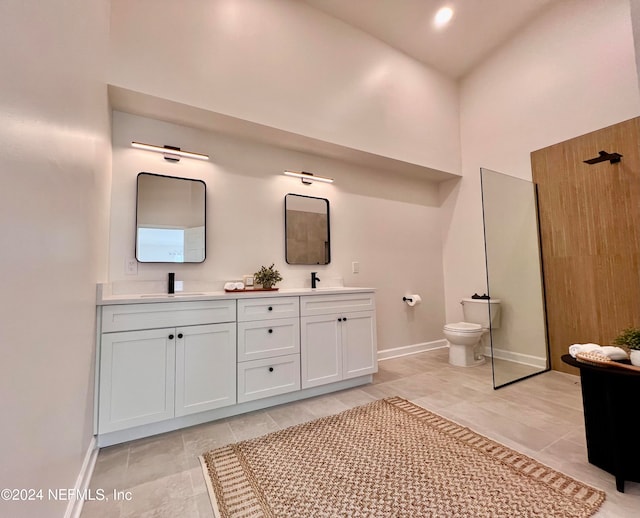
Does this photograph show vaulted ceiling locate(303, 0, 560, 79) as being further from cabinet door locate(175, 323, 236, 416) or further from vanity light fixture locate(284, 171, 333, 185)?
cabinet door locate(175, 323, 236, 416)

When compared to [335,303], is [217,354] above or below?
below

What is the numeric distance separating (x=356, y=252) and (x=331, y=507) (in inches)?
98.2

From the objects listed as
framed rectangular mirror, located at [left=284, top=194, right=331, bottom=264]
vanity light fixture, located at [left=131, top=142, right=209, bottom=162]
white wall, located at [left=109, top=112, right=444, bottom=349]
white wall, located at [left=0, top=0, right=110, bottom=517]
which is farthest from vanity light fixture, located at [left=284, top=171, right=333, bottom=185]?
white wall, located at [left=0, top=0, right=110, bottom=517]

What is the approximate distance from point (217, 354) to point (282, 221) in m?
1.43

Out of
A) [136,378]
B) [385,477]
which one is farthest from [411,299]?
[136,378]

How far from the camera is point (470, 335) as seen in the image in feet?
10.3

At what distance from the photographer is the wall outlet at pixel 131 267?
7.50 ft

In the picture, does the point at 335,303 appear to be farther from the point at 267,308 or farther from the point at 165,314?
the point at 165,314

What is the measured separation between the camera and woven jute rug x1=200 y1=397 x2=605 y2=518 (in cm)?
128

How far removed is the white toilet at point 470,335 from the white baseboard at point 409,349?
0.51 meters

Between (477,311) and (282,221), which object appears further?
(477,311)

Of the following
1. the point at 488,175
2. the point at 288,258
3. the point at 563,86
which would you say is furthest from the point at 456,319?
the point at 563,86

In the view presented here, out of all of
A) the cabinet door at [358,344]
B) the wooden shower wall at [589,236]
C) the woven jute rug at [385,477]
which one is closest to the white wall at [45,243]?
the woven jute rug at [385,477]

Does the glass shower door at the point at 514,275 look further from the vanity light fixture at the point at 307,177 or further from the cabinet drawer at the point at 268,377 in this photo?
the cabinet drawer at the point at 268,377
